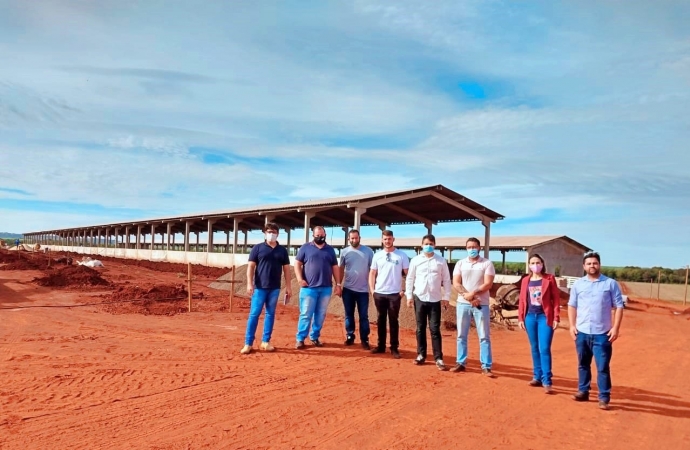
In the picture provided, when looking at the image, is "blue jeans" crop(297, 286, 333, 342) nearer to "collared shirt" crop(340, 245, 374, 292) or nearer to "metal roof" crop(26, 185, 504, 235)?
"collared shirt" crop(340, 245, 374, 292)

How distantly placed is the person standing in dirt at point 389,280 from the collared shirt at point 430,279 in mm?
349

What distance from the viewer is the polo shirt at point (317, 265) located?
295 inches

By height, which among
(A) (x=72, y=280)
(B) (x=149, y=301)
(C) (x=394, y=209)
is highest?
(C) (x=394, y=209)

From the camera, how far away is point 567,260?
3250cm

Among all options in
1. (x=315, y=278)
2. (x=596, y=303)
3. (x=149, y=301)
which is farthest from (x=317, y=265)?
(x=149, y=301)

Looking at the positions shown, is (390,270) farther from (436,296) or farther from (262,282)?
(262,282)

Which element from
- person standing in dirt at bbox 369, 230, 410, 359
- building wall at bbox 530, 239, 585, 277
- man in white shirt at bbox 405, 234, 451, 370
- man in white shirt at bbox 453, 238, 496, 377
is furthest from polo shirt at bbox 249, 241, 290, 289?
building wall at bbox 530, 239, 585, 277

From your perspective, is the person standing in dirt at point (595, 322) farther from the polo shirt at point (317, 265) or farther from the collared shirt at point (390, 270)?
the polo shirt at point (317, 265)

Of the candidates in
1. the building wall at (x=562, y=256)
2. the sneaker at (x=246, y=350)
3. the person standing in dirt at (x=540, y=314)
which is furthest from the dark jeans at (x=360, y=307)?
the building wall at (x=562, y=256)

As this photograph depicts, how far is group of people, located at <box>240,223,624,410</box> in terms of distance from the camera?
212 inches

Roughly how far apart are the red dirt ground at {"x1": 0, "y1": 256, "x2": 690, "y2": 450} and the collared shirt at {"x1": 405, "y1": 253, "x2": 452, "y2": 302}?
38.4 inches

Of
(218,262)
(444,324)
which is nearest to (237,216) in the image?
(218,262)

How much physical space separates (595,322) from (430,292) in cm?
204

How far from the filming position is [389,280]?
23.7 ft
